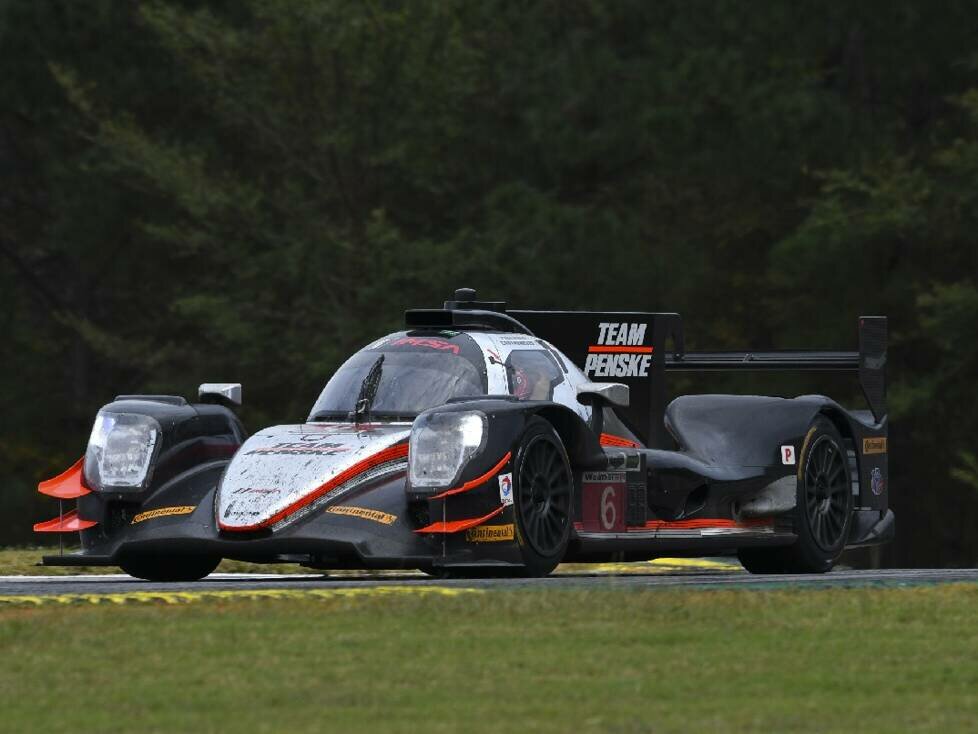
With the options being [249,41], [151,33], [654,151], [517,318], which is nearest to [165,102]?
[151,33]

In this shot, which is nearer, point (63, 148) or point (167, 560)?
point (167, 560)

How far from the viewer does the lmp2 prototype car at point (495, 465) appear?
12.8 m

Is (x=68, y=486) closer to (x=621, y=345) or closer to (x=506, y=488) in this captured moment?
(x=506, y=488)

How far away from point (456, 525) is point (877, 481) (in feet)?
15.9

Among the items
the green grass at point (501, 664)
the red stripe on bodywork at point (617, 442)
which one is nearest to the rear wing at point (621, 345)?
the red stripe on bodywork at point (617, 442)

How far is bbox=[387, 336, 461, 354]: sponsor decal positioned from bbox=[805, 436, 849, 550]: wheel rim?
283cm

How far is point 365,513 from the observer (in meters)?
12.8

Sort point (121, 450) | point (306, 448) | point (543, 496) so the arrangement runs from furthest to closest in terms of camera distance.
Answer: point (121, 450) < point (543, 496) < point (306, 448)

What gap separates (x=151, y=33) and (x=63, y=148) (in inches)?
106

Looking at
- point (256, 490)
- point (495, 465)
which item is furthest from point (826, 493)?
point (256, 490)

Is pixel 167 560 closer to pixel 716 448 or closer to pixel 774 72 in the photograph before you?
pixel 716 448

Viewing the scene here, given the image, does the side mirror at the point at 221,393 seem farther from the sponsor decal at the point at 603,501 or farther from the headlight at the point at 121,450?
the sponsor decal at the point at 603,501

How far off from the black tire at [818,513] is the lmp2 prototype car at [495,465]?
19mm

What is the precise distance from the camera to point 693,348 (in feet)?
128
